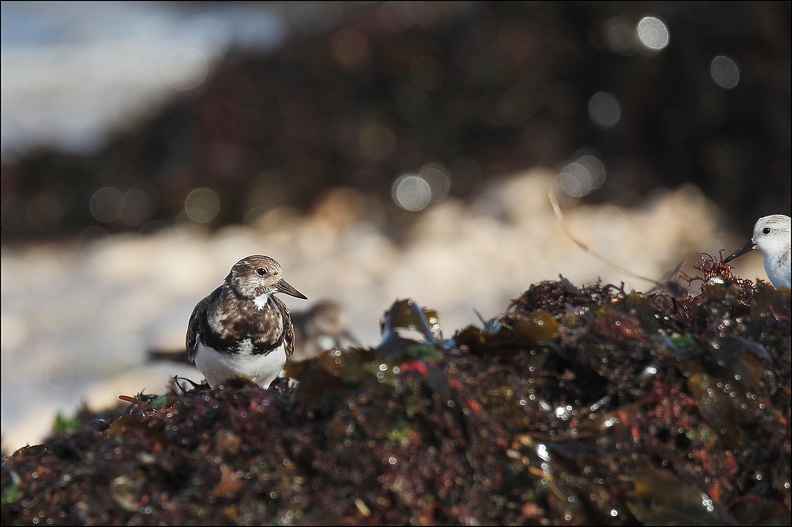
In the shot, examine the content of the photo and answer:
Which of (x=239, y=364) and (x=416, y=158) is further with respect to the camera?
(x=416, y=158)

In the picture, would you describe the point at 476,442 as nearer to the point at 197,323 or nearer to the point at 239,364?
the point at 239,364

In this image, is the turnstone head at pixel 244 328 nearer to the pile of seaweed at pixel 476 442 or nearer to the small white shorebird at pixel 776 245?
the pile of seaweed at pixel 476 442

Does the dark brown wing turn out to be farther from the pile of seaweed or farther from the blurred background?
the blurred background

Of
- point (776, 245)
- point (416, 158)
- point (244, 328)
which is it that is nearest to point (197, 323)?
point (244, 328)

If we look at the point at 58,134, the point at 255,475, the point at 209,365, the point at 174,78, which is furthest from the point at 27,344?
the point at 255,475

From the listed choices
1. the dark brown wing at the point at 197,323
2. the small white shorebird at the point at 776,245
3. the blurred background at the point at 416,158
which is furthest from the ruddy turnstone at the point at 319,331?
the small white shorebird at the point at 776,245

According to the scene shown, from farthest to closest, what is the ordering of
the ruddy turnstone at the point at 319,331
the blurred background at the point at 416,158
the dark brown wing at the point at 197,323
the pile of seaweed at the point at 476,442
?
the blurred background at the point at 416,158 → the ruddy turnstone at the point at 319,331 → the dark brown wing at the point at 197,323 → the pile of seaweed at the point at 476,442
